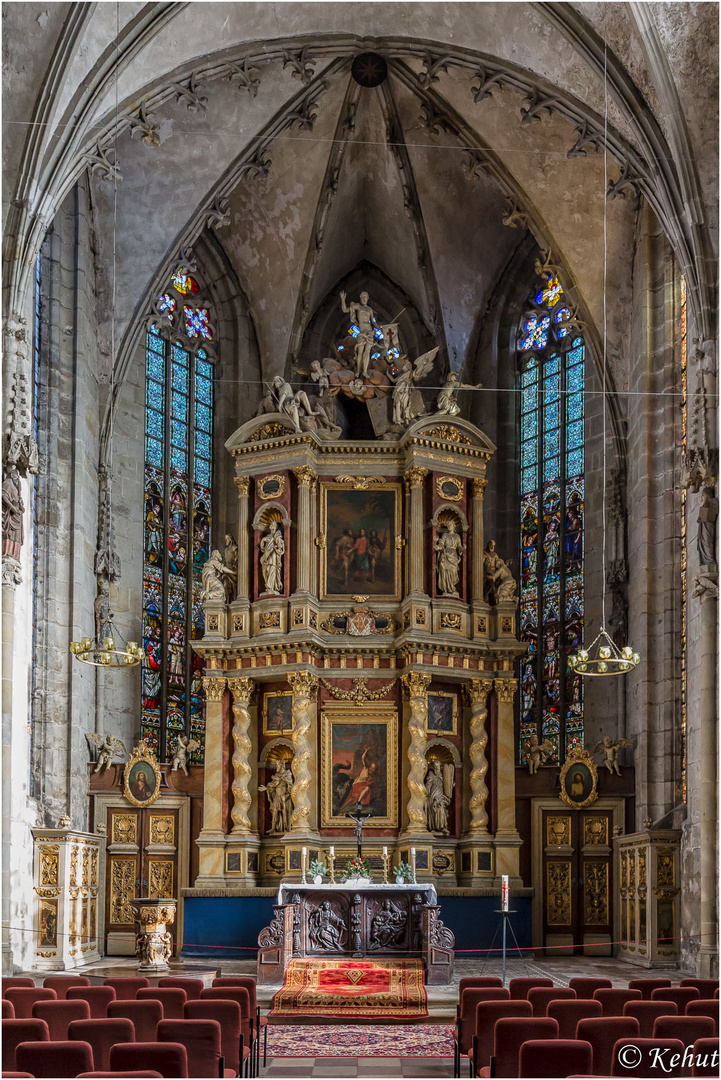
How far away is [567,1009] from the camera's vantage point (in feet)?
32.4

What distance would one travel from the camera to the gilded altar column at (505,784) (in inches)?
938

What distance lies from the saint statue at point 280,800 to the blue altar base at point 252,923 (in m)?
1.33

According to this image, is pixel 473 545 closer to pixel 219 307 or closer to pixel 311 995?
pixel 219 307

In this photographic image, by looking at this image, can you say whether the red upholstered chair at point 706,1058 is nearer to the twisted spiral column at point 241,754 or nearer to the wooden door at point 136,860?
the twisted spiral column at point 241,754

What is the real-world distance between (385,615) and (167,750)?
17.8ft

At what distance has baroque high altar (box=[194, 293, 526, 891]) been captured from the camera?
23.9m

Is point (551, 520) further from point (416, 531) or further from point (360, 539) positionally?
point (360, 539)

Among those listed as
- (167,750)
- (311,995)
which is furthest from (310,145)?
(311,995)

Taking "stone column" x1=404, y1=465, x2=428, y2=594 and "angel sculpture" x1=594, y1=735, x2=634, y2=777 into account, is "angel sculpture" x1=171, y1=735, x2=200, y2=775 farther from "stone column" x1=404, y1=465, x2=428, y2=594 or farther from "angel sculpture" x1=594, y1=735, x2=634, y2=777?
"angel sculpture" x1=594, y1=735, x2=634, y2=777

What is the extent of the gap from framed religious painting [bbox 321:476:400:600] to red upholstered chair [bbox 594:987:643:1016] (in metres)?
14.7

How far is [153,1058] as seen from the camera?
7.75 m

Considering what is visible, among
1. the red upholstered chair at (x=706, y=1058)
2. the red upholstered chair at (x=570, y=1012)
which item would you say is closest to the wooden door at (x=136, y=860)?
the red upholstered chair at (x=570, y=1012)

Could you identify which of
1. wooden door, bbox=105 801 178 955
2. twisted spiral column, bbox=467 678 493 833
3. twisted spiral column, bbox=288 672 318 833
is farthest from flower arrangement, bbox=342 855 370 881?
wooden door, bbox=105 801 178 955

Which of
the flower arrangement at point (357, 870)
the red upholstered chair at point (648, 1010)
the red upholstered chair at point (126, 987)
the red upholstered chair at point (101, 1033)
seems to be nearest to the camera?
the red upholstered chair at point (101, 1033)
